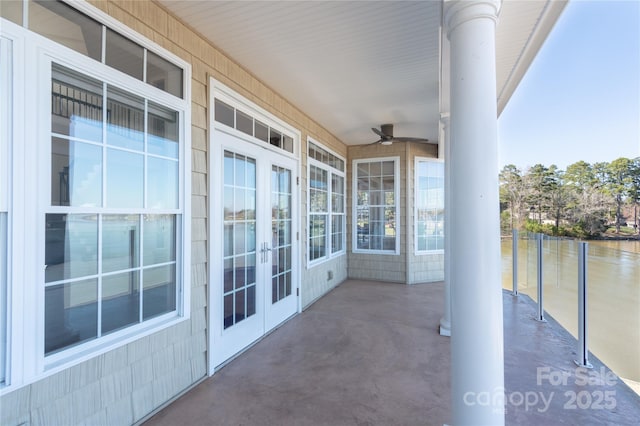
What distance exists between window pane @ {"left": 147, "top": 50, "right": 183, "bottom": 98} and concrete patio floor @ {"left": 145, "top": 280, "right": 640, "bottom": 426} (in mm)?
2419

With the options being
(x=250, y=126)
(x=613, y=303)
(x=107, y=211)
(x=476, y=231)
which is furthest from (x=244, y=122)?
(x=613, y=303)

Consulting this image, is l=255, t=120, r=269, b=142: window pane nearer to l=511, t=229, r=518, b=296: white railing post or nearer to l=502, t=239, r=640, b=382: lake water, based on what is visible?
l=502, t=239, r=640, b=382: lake water

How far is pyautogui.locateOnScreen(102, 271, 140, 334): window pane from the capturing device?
1.79 m

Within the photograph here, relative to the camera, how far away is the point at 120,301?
1.88 m

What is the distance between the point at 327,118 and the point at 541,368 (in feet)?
13.6

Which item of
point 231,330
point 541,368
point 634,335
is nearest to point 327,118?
point 231,330

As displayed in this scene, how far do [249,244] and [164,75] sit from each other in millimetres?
1781

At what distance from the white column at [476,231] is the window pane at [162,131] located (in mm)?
2037

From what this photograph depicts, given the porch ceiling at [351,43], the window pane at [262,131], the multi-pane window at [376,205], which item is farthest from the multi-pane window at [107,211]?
the multi-pane window at [376,205]

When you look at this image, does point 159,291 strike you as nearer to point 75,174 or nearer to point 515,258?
point 75,174

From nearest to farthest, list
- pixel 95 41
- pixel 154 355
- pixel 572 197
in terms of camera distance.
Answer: pixel 95 41 < pixel 154 355 < pixel 572 197

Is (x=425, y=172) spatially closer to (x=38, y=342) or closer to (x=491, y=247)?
(x=491, y=247)

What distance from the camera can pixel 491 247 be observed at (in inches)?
54.1

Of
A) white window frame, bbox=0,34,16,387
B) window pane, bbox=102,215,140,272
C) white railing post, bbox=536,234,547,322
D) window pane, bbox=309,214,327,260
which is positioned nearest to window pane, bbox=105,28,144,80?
white window frame, bbox=0,34,16,387
